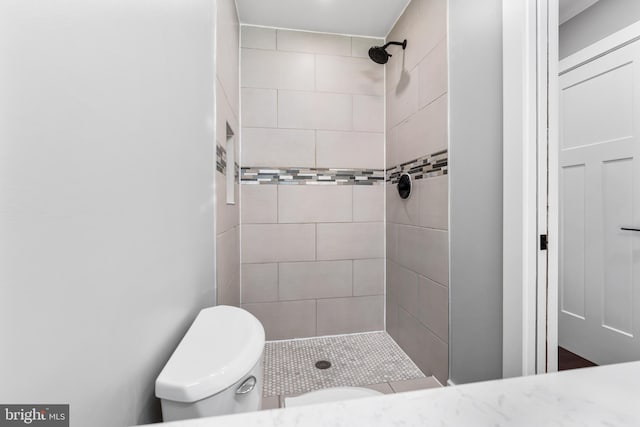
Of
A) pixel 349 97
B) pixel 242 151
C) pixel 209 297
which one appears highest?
pixel 349 97

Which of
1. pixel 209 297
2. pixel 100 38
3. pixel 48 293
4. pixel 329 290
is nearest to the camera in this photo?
pixel 48 293

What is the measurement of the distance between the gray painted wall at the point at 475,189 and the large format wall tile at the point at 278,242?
114cm

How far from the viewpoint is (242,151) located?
220 cm

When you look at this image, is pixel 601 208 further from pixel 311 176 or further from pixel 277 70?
pixel 277 70

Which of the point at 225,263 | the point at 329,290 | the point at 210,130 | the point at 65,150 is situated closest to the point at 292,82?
the point at 210,130

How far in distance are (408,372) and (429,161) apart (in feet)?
4.45

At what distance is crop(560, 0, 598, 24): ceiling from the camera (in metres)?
1.71

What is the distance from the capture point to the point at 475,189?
1.34 meters

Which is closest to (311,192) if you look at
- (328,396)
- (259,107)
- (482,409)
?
(259,107)

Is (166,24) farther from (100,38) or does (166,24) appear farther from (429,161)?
(429,161)

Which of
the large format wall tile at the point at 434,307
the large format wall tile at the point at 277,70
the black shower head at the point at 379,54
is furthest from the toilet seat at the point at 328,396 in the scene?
the black shower head at the point at 379,54

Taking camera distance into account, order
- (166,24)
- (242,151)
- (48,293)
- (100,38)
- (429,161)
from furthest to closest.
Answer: (242,151) < (429,161) < (166,24) < (100,38) < (48,293)
